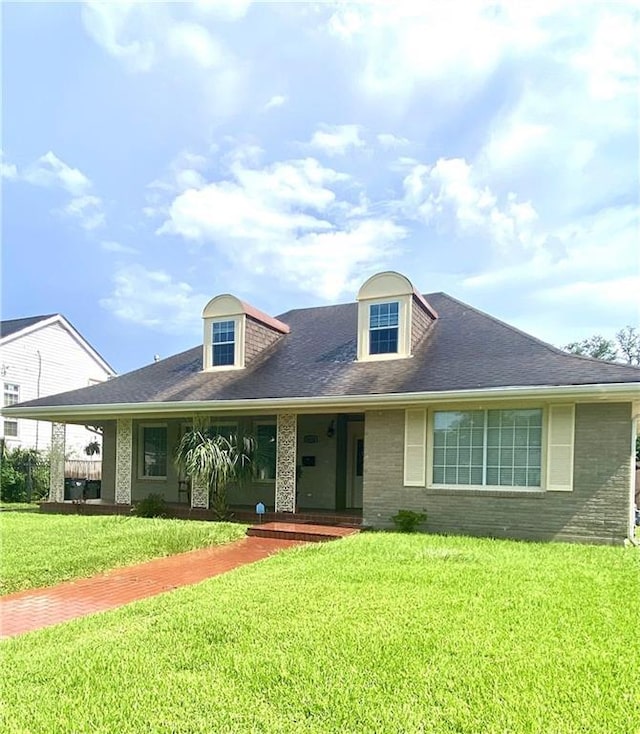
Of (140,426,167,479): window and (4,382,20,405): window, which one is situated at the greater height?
(4,382,20,405): window

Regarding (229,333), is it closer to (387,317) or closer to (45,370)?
(387,317)

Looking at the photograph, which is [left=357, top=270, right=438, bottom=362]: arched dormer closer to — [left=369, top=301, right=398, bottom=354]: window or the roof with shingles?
[left=369, top=301, right=398, bottom=354]: window

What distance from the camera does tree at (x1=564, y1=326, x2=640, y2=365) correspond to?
38062mm

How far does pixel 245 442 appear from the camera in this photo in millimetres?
12906

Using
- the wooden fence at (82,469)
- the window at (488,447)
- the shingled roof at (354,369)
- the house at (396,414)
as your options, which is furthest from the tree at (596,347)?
the wooden fence at (82,469)

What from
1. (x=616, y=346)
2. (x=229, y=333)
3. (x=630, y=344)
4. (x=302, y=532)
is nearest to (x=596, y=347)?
(x=616, y=346)

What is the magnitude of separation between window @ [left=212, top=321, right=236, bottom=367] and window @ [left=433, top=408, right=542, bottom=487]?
21.0 feet

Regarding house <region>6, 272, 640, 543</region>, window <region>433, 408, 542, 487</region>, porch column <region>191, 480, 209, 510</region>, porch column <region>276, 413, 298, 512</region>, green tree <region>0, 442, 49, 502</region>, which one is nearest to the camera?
house <region>6, 272, 640, 543</region>

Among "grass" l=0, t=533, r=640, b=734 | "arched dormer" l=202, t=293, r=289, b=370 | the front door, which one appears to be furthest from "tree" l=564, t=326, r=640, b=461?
"grass" l=0, t=533, r=640, b=734

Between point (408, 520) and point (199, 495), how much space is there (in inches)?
216

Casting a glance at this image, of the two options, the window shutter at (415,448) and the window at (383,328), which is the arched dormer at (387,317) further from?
the window shutter at (415,448)

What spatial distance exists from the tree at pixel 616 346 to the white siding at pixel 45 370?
3252 cm

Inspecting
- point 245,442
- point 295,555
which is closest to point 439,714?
point 295,555

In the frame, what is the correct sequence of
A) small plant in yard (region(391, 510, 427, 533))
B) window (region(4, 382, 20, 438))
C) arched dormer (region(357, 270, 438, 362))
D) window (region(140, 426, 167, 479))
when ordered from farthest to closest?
window (region(4, 382, 20, 438))
window (region(140, 426, 167, 479))
arched dormer (region(357, 270, 438, 362))
small plant in yard (region(391, 510, 427, 533))
